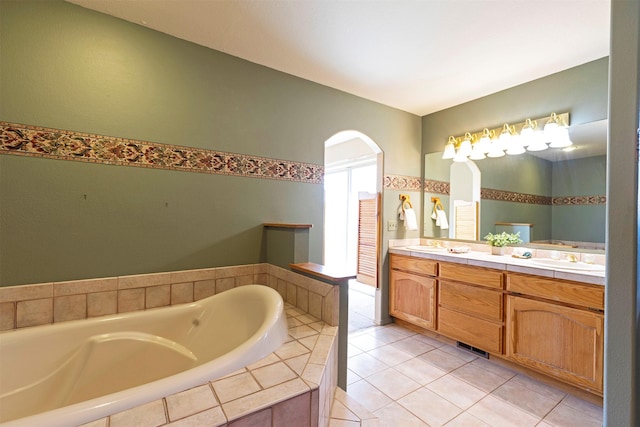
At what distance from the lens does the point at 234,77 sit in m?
2.17

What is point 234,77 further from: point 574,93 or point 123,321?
point 574,93

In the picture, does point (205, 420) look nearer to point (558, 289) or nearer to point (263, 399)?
point (263, 399)

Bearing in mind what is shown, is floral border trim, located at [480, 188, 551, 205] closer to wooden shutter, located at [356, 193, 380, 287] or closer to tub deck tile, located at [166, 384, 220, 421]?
wooden shutter, located at [356, 193, 380, 287]

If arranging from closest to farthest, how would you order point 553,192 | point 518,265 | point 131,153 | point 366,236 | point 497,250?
point 131,153
point 518,265
point 553,192
point 497,250
point 366,236

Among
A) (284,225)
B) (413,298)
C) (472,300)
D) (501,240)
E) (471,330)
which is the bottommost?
(471,330)

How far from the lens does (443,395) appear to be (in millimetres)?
1845

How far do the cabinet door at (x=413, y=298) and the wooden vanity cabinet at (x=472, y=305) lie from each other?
9cm

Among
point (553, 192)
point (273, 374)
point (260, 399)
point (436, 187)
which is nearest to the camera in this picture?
point (260, 399)

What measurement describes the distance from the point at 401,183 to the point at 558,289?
172 centimetres

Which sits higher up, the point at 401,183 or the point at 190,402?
the point at 401,183

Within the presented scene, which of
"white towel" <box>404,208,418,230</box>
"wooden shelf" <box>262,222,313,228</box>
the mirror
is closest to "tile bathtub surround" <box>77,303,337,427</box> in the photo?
"wooden shelf" <box>262,222,313,228</box>

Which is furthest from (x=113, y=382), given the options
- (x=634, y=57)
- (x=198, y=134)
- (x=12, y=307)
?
(x=634, y=57)

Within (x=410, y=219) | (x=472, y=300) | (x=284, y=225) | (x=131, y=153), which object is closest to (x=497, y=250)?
(x=472, y=300)

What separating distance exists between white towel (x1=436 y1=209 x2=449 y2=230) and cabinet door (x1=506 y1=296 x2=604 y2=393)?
1189mm
